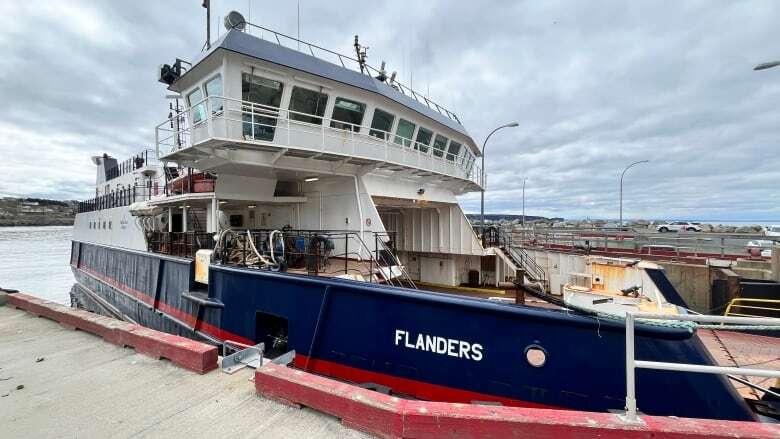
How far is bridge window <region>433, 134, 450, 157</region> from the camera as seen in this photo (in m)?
12.7

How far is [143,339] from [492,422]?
4406 millimetres

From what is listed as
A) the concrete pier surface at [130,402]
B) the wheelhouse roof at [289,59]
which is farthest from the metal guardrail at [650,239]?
the concrete pier surface at [130,402]

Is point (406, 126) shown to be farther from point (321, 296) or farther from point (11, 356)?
point (11, 356)

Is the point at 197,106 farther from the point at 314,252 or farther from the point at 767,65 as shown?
the point at 767,65

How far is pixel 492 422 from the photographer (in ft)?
8.50

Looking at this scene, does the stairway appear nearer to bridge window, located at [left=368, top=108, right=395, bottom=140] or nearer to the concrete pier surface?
bridge window, located at [left=368, top=108, right=395, bottom=140]

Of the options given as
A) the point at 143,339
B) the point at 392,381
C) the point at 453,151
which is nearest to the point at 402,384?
the point at 392,381

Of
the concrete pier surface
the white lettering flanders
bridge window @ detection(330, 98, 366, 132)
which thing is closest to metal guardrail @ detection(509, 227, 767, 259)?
bridge window @ detection(330, 98, 366, 132)

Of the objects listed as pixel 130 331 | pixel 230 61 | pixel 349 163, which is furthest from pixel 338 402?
pixel 230 61

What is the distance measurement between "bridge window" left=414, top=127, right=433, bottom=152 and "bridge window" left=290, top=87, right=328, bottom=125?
3638mm

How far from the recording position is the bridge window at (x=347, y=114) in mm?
9234

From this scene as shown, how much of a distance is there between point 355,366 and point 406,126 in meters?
7.76

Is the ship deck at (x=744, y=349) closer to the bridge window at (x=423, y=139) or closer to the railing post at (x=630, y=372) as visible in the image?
the railing post at (x=630, y=372)

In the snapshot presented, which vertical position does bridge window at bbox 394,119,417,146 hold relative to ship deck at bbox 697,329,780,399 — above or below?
above
